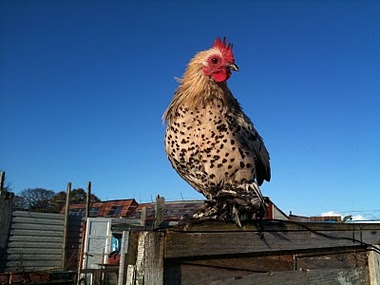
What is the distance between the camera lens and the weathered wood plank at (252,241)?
166 centimetres

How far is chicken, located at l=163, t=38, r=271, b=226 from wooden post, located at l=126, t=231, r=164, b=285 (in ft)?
3.12

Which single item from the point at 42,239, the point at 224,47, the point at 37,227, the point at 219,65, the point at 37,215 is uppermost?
the point at 224,47

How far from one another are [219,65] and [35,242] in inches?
459

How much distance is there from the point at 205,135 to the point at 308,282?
1.15m

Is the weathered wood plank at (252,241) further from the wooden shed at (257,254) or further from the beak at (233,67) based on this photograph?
the beak at (233,67)

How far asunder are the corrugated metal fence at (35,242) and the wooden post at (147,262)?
12.1 meters

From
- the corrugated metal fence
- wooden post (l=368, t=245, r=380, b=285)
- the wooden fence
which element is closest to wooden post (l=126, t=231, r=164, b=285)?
wooden post (l=368, t=245, r=380, b=285)

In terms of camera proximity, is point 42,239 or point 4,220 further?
point 42,239

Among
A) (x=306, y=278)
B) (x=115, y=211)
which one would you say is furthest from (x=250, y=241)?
(x=115, y=211)

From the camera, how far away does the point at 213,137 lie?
283 cm

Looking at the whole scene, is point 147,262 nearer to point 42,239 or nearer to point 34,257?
point 34,257

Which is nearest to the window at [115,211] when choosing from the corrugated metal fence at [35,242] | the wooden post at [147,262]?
the corrugated metal fence at [35,242]

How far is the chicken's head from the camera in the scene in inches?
127

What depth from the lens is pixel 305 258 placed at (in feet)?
7.37
